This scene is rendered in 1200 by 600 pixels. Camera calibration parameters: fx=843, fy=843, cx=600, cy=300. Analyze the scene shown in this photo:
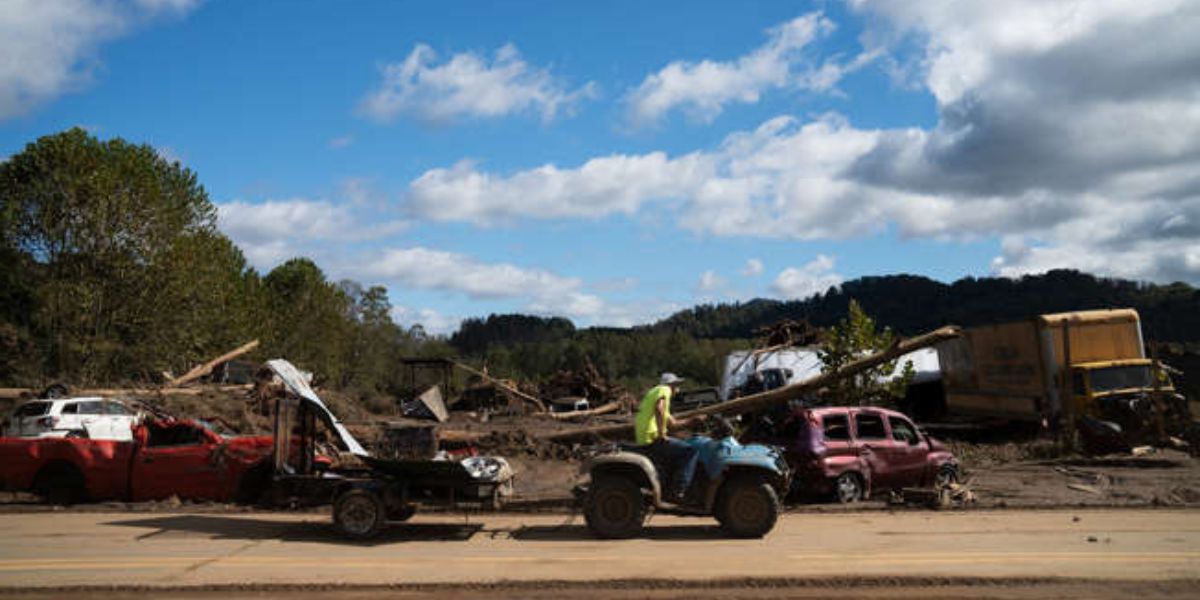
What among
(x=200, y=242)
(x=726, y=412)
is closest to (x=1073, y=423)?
(x=726, y=412)

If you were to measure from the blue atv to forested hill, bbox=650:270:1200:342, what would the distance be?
41.5 m

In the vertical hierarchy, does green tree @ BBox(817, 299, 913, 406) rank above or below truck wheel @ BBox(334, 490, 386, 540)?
above

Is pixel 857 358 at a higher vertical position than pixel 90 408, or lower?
higher

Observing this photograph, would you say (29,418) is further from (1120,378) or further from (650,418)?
(1120,378)

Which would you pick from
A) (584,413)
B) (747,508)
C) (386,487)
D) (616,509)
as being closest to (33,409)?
(386,487)

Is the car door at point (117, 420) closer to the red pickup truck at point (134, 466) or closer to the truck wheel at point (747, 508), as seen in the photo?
the red pickup truck at point (134, 466)

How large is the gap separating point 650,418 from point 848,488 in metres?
4.44

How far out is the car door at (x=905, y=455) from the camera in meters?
13.9

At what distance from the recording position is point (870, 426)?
14.0m

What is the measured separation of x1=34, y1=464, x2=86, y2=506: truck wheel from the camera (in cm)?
1463

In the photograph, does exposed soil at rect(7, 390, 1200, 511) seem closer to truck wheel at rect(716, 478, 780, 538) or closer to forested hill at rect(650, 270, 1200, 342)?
truck wheel at rect(716, 478, 780, 538)

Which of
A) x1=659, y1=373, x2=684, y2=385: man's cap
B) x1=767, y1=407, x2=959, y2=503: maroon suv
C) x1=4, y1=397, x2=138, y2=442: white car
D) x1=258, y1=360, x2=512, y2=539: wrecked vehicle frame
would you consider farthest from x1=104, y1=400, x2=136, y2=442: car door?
x1=767, y1=407, x2=959, y2=503: maroon suv

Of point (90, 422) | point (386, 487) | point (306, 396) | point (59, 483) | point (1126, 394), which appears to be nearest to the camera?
point (386, 487)

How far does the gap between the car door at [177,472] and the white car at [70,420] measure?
4648 mm
